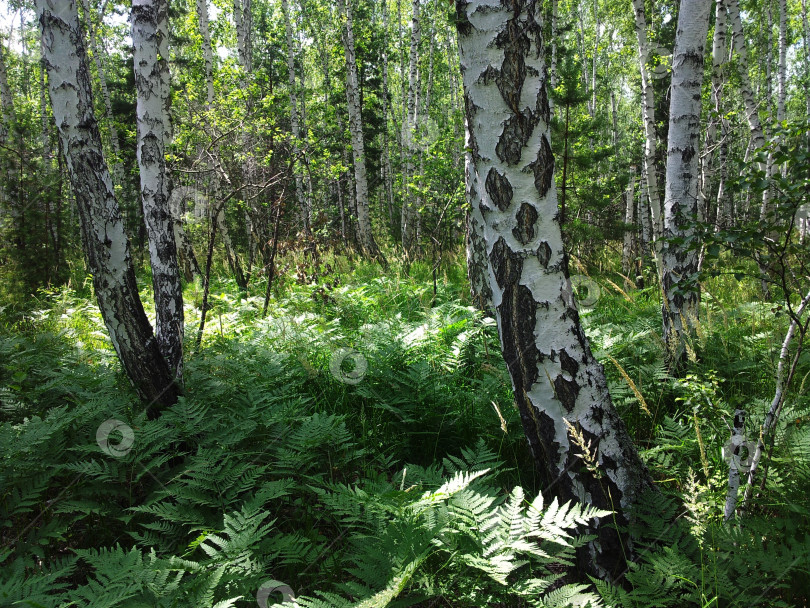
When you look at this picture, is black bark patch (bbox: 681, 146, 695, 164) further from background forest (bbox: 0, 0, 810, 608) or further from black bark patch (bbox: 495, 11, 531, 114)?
black bark patch (bbox: 495, 11, 531, 114)

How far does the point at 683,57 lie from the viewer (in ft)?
11.3

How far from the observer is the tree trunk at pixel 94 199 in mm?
2559

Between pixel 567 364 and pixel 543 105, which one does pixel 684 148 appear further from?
pixel 567 364

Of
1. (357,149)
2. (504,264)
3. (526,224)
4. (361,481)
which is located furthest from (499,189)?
(357,149)

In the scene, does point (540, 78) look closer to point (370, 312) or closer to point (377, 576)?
point (377, 576)

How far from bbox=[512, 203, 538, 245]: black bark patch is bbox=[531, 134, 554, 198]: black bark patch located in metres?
0.07

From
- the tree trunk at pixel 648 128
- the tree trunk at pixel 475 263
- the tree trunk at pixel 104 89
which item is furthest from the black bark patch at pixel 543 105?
the tree trunk at pixel 104 89

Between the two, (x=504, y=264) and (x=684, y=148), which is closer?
(x=504, y=264)

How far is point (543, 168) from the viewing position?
1.89 meters

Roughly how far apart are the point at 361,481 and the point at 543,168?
65.9 inches

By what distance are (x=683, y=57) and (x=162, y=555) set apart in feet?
14.0

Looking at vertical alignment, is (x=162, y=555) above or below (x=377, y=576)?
below

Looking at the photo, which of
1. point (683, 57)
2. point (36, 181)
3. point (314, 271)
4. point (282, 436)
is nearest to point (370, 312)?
point (314, 271)

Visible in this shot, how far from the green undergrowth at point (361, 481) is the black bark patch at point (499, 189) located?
827 millimetres
